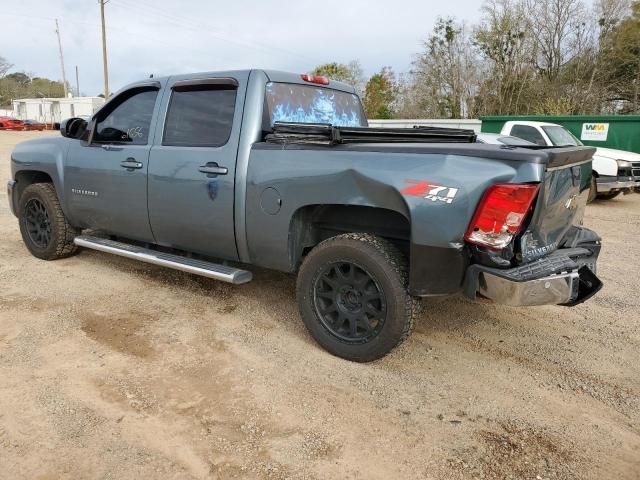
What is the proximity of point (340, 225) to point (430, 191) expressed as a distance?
3.07 feet

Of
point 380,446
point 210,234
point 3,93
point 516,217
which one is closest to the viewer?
point 380,446

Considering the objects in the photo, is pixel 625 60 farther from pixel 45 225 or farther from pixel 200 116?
pixel 45 225

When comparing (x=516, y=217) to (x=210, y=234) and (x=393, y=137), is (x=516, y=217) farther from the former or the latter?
(x=210, y=234)

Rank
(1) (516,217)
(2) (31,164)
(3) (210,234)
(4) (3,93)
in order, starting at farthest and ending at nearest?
(4) (3,93) < (2) (31,164) < (3) (210,234) < (1) (516,217)

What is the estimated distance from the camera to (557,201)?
322 centimetres

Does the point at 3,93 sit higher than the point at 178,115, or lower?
higher

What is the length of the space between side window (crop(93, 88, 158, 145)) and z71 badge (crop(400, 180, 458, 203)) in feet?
8.34

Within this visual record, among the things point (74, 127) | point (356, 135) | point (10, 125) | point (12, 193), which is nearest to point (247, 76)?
point (356, 135)

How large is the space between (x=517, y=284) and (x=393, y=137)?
1.36m

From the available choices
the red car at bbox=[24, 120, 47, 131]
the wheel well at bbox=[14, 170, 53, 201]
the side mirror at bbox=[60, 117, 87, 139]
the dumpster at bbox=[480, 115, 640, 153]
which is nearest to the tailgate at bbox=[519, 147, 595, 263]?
the side mirror at bbox=[60, 117, 87, 139]

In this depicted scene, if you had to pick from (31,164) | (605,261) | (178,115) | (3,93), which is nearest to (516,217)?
(178,115)

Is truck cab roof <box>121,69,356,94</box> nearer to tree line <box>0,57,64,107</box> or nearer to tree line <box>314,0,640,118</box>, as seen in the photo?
tree line <box>314,0,640,118</box>

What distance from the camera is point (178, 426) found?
2.76 metres

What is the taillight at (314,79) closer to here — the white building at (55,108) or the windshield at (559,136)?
the windshield at (559,136)
